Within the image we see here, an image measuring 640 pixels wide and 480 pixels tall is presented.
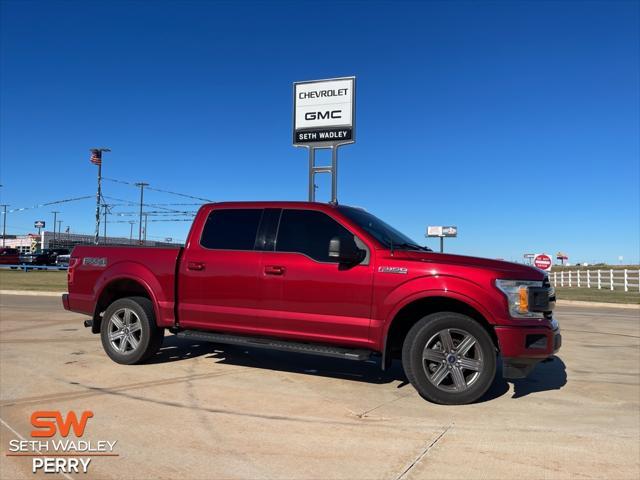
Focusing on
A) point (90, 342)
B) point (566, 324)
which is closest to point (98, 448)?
point (90, 342)

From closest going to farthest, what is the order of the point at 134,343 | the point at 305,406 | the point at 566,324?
the point at 305,406 < the point at 134,343 < the point at 566,324

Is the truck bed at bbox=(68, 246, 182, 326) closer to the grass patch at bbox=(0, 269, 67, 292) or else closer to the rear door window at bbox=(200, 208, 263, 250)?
the rear door window at bbox=(200, 208, 263, 250)

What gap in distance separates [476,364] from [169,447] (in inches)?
114

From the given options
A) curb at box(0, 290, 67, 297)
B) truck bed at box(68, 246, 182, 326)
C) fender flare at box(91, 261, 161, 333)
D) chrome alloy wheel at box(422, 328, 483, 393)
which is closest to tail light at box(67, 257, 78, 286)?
truck bed at box(68, 246, 182, 326)

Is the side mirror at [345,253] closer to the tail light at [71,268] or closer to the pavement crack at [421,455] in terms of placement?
the pavement crack at [421,455]

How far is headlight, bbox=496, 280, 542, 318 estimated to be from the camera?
4844 mm

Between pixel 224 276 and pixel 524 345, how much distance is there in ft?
11.0

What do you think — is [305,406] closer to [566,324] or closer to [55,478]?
[55,478]

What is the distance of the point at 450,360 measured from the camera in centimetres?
502

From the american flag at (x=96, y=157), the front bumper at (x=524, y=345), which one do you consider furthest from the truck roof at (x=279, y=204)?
the american flag at (x=96, y=157)

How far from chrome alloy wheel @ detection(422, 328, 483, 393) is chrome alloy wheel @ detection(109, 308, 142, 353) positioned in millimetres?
3716

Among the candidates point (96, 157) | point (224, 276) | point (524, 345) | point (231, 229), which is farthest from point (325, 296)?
point (96, 157)

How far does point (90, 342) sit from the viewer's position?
8.36 metres

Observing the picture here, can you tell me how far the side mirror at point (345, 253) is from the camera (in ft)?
16.9
